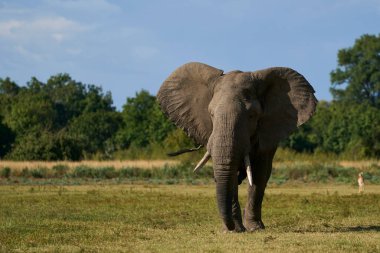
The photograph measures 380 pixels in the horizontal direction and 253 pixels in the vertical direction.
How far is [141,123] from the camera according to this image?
10275 cm

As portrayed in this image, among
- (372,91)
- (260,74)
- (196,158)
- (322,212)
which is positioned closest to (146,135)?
(372,91)

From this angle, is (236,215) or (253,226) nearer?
(236,215)

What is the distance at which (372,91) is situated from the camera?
11100 centimetres

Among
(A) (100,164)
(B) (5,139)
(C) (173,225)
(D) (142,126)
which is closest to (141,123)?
(D) (142,126)

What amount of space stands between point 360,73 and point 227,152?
325 feet

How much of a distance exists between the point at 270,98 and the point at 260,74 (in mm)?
610

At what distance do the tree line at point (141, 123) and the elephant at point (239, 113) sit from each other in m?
51.7

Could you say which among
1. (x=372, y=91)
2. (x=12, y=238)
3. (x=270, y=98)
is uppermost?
(x=372, y=91)

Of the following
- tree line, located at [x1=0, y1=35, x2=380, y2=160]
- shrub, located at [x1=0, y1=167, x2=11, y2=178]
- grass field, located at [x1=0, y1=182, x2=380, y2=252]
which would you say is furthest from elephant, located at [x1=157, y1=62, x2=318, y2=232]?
tree line, located at [x1=0, y1=35, x2=380, y2=160]

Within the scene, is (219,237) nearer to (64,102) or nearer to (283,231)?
(283,231)

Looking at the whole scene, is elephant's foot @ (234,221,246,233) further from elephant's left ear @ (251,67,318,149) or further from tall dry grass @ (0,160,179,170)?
tall dry grass @ (0,160,179,170)

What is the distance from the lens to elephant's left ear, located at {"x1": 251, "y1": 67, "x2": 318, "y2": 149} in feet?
56.4

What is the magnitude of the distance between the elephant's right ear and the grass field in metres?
→ 2.06

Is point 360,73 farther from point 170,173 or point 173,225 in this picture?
point 173,225
